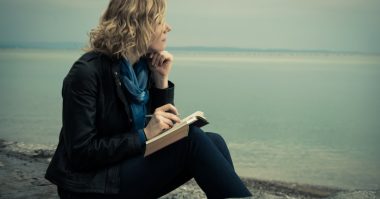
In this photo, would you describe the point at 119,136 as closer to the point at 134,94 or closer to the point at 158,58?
the point at 134,94

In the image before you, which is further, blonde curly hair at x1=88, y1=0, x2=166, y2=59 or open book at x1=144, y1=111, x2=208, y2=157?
blonde curly hair at x1=88, y1=0, x2=166, y2=59

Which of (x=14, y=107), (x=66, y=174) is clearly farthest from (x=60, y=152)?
(x=14, y=107)

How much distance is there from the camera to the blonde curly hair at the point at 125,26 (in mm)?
1778

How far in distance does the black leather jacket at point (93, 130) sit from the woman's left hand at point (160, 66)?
31cm

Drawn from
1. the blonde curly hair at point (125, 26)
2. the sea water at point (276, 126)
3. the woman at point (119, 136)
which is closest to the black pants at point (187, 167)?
the woman at point (119, 136)

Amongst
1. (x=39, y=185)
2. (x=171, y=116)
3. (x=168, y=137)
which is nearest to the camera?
(x=168, y=137)

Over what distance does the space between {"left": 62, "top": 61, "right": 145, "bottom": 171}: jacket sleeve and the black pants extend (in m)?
0.06

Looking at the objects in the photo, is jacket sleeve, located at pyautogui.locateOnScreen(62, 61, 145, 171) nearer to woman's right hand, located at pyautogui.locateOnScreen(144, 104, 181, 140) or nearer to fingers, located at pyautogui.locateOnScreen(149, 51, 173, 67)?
woman's right hand, located at pyautogui.locateOnScreen(144, 104, 181, 140)

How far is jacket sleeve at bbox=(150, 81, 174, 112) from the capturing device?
6.86 ft

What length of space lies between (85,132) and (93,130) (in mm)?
35

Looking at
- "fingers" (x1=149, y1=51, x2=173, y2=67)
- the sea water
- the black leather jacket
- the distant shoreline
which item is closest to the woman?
the black leather jacket

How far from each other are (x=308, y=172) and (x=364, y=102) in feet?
29.3

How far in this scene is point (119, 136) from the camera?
1716 mm

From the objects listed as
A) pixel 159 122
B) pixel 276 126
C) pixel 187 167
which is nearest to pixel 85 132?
pixel 159 122
